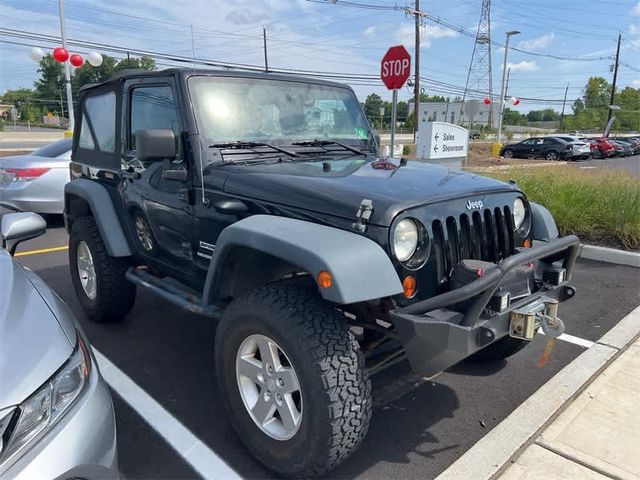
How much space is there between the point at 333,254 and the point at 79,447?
114 cm

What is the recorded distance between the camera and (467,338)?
6.96 ft

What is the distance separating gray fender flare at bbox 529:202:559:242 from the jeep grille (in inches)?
13.2

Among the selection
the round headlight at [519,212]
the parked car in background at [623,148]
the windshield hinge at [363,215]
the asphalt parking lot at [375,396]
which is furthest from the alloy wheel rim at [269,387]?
the parked car in background at [623,148]

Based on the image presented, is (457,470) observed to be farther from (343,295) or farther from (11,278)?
(11,278)

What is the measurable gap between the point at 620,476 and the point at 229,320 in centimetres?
206

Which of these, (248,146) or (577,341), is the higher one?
(248,146)

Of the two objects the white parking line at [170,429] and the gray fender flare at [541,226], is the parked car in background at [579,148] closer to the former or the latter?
the gray fender flare at [541,226]

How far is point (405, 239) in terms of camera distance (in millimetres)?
2332

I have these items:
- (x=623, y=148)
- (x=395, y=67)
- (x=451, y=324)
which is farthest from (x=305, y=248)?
(x=623, y=148)

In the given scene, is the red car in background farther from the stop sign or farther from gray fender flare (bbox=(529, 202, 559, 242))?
→ gray fender flare (bbox=(529, 202, 559, 242))

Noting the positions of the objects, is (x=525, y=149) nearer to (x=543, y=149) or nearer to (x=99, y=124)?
(x=543, y=149)

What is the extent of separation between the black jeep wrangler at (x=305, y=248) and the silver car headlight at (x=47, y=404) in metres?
0.81

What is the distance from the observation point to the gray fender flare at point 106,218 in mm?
3842

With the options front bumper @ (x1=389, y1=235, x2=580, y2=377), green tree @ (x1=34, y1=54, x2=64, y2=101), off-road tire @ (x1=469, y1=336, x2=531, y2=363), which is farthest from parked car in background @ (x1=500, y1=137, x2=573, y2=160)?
green tree @ (x1=34, y1=54, x2=64, y2=101)
